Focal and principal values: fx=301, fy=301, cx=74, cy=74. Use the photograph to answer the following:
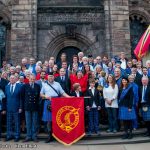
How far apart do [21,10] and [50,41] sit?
81.5 inches

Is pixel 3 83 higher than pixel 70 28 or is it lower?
lower

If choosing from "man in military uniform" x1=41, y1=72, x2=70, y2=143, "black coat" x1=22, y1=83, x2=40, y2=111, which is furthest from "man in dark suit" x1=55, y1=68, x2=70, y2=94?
"black coat" x1=22, y1=83, x2=40, y2=111

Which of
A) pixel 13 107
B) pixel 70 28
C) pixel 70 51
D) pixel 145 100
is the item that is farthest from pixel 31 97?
pixel 70 51

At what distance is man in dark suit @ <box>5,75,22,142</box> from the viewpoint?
8383mm

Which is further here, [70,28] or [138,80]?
[70,28]

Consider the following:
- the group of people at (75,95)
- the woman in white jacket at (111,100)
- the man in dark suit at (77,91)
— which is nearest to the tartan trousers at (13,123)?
the group of people at (75,95)

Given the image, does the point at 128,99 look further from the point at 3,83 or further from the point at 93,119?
the point at 3,83

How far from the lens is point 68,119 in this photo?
8.08 metres

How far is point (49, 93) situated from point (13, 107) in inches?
42.7

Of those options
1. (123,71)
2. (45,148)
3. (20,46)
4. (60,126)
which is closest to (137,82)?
(123,71)

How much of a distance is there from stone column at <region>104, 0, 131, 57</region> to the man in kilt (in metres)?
6.00

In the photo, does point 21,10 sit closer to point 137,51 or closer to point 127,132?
point 137,51

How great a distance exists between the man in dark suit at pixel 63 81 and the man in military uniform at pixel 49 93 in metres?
0.58

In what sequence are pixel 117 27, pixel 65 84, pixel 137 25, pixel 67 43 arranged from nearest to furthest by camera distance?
pixel 65 84 < pixel 117 27 < pixel 67 43 < pixel 137 25
